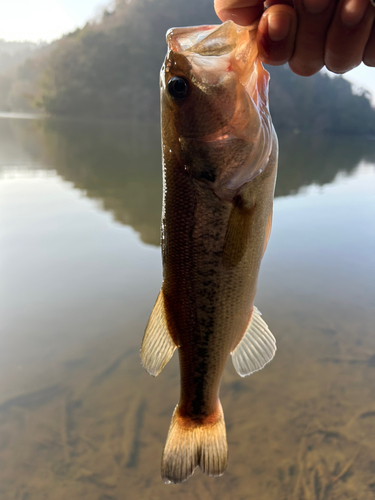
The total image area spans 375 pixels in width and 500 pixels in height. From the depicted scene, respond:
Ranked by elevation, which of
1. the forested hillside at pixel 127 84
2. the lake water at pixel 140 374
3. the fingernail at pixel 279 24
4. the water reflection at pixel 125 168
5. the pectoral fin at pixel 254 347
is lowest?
the lake water at pixel 140 374

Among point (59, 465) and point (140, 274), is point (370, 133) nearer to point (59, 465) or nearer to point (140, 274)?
point (140, 274)

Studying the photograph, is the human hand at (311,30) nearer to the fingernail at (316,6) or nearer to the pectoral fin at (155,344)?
the fingernail at (316,6)

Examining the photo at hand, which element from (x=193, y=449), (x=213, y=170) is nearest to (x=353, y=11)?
(x=213, y=170)

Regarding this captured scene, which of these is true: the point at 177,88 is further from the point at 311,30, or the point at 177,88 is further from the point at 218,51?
the point at 311,30

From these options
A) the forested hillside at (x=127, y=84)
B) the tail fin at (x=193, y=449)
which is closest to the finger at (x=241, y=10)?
the tail fin at (x=193, y=449)

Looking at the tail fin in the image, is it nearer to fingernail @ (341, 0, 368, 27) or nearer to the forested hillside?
fingernail @ (341, 0, 368, 27)
